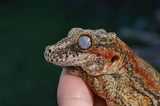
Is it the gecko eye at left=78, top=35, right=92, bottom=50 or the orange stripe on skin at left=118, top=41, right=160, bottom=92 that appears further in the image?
the orange stripe on skin at left=118, top=41, right=160, bottom=92

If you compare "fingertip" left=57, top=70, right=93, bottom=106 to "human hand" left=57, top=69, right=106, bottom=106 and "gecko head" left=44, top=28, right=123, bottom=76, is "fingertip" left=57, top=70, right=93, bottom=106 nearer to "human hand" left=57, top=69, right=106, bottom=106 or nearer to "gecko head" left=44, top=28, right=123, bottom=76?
"human hand" left=57, top=69, right=106, bottom=106

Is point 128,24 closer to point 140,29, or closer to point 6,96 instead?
point 140,29

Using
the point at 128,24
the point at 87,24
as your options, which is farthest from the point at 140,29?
the point at 87,24

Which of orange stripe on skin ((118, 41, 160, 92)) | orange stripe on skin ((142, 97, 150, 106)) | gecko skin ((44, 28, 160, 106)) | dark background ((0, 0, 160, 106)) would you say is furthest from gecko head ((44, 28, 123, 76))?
dark background ((0, 0, 160, 106))

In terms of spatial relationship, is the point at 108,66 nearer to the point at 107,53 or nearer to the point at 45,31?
the point at 107,53

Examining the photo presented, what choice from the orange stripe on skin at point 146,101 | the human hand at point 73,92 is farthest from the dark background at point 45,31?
the orange stripe on skin at point 146,101

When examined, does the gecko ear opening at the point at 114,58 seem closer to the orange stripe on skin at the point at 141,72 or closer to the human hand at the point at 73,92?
the orange stripe on skin at the point at 141,72

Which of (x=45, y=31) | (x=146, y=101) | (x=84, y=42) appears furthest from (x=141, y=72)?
(x=45, y=31)
